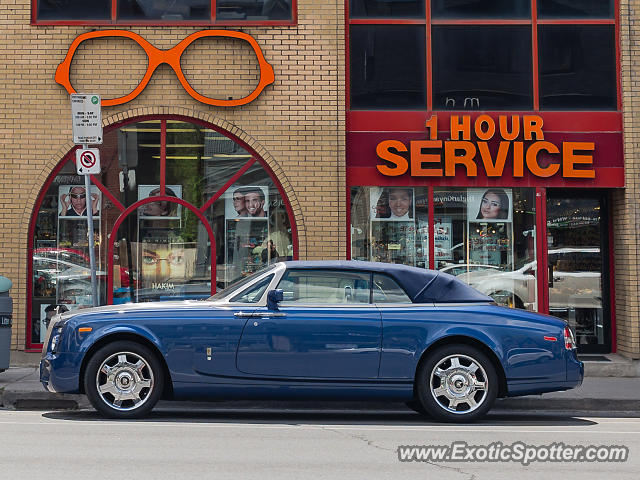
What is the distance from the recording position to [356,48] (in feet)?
40.8

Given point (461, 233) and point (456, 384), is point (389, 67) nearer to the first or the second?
point (461, 233)

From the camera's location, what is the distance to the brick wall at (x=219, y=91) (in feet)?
39.3

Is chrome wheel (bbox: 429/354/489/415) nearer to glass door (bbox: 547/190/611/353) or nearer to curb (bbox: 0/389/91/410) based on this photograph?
curb (bbox: 0/389/91/410)

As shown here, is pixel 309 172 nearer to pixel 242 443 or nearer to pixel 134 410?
pixel 134 410

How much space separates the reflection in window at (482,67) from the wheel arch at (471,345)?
5092 mm

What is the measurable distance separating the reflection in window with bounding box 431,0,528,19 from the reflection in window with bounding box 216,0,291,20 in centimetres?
216

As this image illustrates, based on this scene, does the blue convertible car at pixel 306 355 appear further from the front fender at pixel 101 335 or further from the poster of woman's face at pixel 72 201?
the poster of woman's face at pixel 72 201

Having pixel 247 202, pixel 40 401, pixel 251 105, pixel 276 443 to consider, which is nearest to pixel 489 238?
pixel 247 202

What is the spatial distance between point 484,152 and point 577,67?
1.88m

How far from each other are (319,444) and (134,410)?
81.7 inches

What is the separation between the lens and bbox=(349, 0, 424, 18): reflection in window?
12.4 meters

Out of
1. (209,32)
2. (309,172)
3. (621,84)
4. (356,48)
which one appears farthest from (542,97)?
(209,32)

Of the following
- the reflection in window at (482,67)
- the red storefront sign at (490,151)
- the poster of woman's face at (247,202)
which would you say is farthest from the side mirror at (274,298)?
the reflection in window at (482,67)

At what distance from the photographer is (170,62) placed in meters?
12.0
